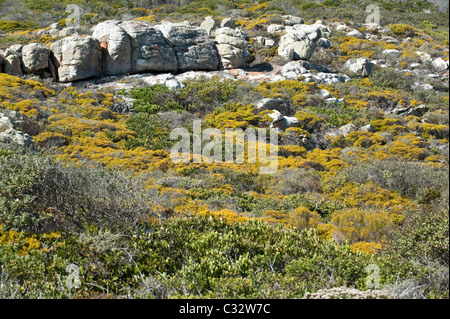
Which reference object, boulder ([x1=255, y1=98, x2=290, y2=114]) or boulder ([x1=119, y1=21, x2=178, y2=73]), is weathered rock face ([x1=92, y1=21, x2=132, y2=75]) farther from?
boulder ([x1=255, y1=98, x2=290, y2=114])

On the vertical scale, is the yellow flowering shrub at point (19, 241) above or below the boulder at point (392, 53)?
above

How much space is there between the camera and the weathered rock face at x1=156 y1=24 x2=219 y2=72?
19859 mm

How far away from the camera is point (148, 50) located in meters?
18.9

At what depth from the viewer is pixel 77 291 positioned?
12.2ft

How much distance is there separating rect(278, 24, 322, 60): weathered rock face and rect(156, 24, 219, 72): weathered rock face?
4.62m

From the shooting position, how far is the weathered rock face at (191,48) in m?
19.9

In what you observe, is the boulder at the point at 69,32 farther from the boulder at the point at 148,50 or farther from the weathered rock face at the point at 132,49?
the boulder at the point at 148,50

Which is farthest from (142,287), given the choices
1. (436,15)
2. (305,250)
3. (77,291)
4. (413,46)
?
(436,15)

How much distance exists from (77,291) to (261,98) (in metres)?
14.4

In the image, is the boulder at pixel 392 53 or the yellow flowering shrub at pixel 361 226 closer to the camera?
the yellow flowering shrub at pixel 361 226

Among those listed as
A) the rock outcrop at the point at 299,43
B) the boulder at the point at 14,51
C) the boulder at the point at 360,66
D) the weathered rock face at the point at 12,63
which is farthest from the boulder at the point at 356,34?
the weathered rock face at the point at 12,63

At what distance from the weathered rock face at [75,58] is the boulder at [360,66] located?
15107 mm

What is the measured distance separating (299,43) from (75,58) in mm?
13321
